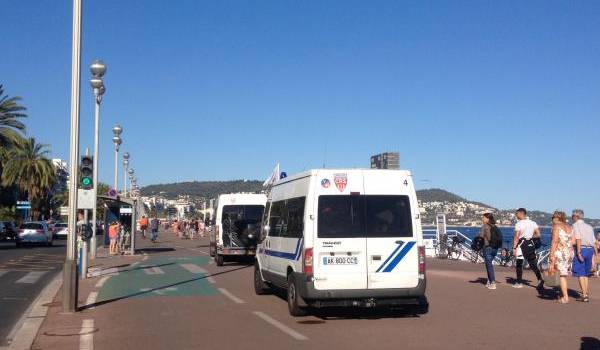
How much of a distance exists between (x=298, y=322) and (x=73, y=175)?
4849mm

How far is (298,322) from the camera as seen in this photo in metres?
11.1

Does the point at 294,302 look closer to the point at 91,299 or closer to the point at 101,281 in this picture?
the point at 91,299

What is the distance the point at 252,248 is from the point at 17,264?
9014 millimetres

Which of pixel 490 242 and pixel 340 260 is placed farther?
pixel 490 242

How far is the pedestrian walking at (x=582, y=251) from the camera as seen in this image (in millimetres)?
13383

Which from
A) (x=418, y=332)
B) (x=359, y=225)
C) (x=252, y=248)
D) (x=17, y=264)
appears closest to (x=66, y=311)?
(x=359, y=225)

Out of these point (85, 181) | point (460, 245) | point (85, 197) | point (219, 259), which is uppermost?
point (85, 181)

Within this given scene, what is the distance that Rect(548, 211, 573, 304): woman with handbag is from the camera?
13.2m

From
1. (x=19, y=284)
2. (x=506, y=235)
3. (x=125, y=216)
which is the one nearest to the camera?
(x=19, y=284)

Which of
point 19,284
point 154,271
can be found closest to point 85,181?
point 19,284

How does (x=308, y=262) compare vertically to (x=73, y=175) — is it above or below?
below

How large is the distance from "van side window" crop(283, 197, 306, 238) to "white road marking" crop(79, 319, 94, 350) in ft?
11.8

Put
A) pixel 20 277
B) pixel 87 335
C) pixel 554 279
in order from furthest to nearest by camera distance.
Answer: pixel 20 277, pixel 554 279, pixel 87 335

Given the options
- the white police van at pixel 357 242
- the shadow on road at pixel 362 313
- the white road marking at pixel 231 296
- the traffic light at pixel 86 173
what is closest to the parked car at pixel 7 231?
the traffic light at pixel 86 173
